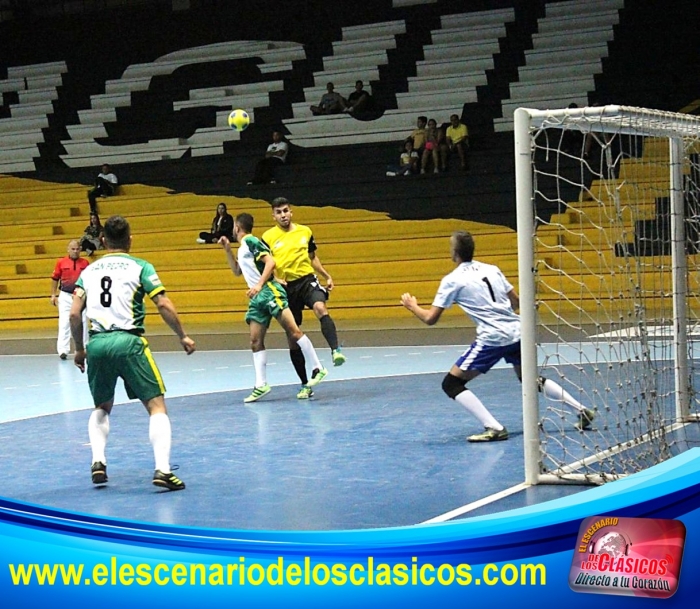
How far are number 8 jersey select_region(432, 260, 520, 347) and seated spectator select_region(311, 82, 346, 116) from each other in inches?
648

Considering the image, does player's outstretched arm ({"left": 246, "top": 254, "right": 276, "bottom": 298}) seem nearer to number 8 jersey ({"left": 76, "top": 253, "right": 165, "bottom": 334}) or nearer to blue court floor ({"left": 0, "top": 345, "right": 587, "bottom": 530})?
blue court floor ({"left": 0, "top": 345, "right": 587, "bottom": 530})

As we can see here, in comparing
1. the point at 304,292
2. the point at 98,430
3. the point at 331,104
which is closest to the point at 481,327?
the point at 98,430

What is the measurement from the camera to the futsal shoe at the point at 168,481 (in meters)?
6.36

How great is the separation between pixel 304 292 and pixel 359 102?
→ 13.4 meters

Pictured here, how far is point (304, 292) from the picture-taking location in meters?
10.7

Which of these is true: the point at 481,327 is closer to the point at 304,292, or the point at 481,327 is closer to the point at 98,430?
the point at 98,430

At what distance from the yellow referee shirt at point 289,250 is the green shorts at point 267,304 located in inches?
16.5

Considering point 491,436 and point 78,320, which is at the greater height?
point 78,320

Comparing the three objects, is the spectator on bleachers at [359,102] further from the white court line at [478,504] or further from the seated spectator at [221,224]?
the white court line at [478,504]

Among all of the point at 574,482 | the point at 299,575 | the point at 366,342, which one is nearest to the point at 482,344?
the point at 574,482

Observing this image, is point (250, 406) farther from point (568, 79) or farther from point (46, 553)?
point (568, 79)

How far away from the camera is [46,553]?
9.11 ft

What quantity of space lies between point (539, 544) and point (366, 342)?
13.3 metres

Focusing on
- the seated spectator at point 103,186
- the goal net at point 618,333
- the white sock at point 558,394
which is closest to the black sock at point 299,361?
the goal net at point 618,333
